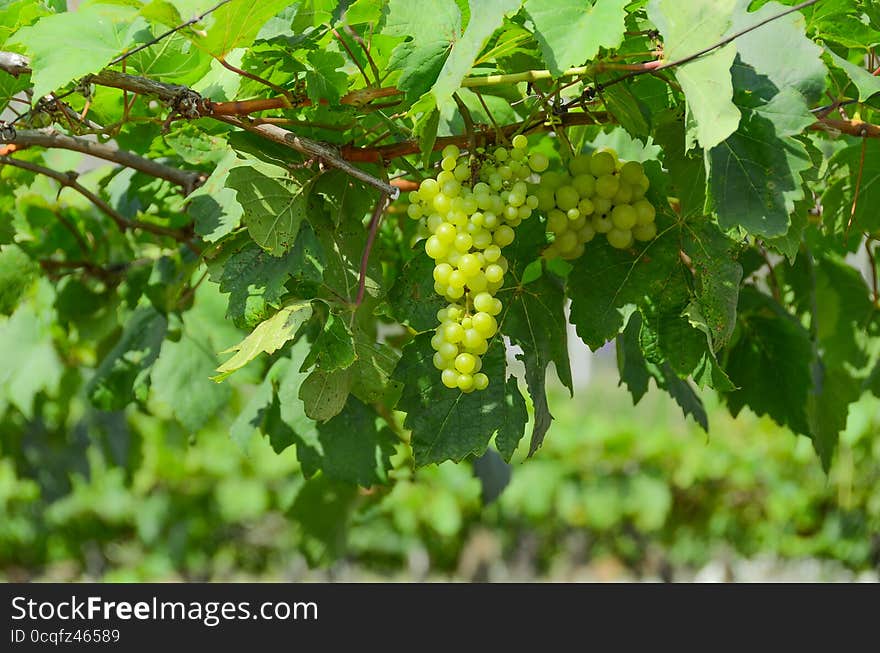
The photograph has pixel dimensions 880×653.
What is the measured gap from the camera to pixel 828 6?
1.10 metres

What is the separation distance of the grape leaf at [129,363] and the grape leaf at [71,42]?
771 millimetres

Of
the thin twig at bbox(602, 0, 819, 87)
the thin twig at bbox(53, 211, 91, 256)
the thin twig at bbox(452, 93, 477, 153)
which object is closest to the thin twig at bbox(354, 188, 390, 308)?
the thin twig at bbox(452, 93, 477, 153)

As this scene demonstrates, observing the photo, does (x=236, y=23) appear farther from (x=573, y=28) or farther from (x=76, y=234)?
(x=76, y=234)

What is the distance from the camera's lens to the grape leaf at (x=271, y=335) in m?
0.96

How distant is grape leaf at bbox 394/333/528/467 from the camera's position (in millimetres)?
1098

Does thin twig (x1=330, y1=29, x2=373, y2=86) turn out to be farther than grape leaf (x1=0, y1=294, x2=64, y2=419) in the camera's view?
No

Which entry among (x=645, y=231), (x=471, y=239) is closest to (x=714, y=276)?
(x=645, y=231)

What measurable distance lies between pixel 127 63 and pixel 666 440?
154 inches

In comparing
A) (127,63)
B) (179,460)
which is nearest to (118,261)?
→ (127,63)

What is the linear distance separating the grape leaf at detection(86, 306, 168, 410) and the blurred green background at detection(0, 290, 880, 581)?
262cm

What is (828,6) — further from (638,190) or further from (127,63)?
(127,63)

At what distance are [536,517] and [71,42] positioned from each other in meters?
4.11

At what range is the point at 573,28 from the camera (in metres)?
0.92

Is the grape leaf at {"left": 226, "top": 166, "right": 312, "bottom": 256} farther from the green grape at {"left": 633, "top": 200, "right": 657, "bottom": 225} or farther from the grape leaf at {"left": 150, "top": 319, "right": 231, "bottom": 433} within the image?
the grape leaf at {"left": 150, "top": 319, "right": 231, "bottom": 433}
